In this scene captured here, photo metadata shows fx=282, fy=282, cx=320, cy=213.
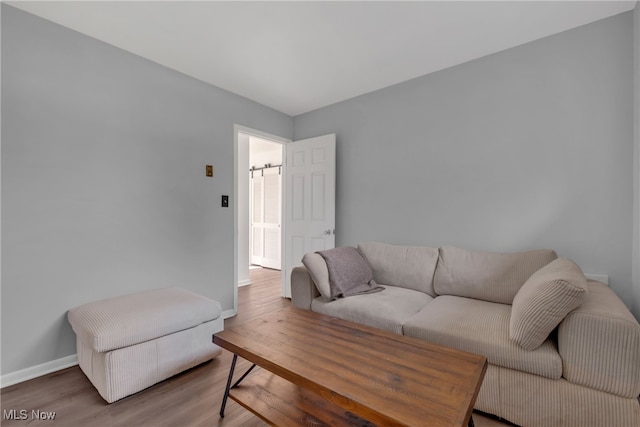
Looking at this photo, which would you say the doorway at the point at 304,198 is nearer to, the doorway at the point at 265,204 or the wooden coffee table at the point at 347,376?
the doorway at the point at 265,204

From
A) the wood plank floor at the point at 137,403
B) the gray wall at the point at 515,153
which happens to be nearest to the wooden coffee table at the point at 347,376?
the wood plank floor at the point at 137,403

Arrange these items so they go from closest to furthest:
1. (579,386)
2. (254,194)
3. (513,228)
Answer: (579,386) → (513,228) → (254,194)

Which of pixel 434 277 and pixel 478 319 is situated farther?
pixel 434 277

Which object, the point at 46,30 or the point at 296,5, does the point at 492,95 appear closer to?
the point at 296,5

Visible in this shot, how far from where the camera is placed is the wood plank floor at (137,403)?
1.48 meters

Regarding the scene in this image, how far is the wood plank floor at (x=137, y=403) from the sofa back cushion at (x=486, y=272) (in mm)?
866

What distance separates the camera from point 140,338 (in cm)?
173

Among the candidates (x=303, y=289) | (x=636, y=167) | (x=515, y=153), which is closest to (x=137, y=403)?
(x=303, y=289)

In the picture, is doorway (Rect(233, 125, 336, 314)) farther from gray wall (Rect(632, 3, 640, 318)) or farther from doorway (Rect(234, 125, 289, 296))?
gray wall (Rect(632, 3, 640, 318))

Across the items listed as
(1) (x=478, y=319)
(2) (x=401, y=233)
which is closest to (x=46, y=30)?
(2) (x=401, y=233)

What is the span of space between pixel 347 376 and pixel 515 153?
223cm

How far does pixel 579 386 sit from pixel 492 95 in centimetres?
215

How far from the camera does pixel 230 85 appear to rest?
2.95 meters

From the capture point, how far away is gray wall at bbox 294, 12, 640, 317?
77.9 inches
